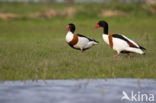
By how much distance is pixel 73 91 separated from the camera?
8.61m

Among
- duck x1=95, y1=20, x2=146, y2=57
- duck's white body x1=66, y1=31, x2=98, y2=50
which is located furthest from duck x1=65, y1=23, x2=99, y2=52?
duck x1=95, y1=20, x2=146, y2=57

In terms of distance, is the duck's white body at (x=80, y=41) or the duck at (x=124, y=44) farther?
the duck's white body at (x=80, y=41)

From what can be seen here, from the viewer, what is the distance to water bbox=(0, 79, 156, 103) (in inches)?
314

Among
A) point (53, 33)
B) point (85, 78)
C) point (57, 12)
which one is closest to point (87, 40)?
point (85, 78)

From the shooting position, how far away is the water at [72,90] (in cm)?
798

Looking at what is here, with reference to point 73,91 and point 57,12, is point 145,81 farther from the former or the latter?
point 57,12

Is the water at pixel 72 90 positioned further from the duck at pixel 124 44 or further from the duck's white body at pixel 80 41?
the duck's white body at pixel 80 41

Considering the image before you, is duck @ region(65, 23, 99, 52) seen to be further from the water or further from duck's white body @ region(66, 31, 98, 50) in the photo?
the water

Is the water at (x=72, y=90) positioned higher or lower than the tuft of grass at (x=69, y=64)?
lower

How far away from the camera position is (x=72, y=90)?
8.69 m

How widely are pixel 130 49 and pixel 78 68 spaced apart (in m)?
1.84

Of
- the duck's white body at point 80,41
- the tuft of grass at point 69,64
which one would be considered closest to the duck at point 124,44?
the tuft of grass at point 69,64

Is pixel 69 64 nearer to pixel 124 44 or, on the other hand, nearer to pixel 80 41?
pixel 124 44

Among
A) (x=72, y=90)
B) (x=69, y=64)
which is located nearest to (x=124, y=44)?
(x=69, y=64)
